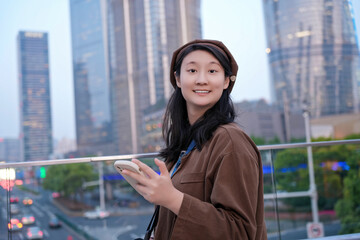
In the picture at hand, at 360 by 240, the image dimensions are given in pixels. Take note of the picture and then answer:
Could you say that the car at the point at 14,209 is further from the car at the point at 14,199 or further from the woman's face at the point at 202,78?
the woman's face at the point at 202,78

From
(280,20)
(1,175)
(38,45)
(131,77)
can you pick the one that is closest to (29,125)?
(38,45)

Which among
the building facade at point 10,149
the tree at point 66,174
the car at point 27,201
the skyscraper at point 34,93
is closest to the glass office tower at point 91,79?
the skyscraper at point 34,93

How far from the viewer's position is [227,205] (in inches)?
35.8

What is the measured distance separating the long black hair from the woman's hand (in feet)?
0.68

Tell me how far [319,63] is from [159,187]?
76.2m

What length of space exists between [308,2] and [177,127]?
8061 cm

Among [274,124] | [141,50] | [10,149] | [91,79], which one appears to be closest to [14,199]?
[274,124]

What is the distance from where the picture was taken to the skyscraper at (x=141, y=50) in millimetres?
78125

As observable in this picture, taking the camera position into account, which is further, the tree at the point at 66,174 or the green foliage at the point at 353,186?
the green foliage at the point at 353,186

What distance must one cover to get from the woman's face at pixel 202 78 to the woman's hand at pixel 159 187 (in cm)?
35

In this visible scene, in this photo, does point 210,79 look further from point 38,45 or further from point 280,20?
point 38,45

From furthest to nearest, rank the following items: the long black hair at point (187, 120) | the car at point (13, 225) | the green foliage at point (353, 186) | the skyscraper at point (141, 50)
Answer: the skyscraper at point (141, 50) < the green foliage at point (353, 186) < the car at point (13, 225) < the long black hair at point (187, 120)

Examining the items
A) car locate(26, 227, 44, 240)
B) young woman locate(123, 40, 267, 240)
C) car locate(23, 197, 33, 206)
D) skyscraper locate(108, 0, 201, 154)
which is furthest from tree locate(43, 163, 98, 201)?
skyscraper locate(108, 0, 201, 154)

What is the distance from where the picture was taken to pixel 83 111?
94.2 metres
